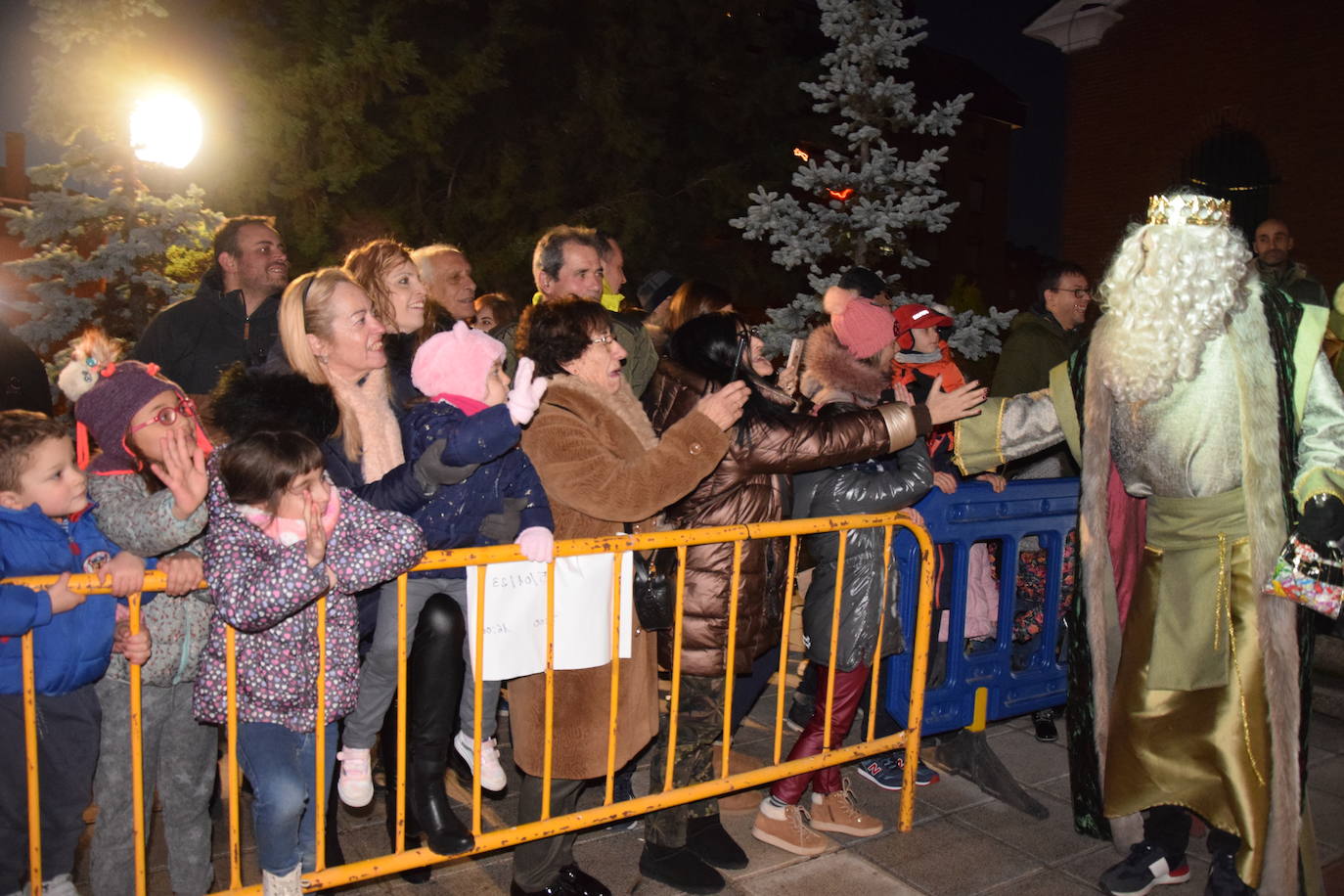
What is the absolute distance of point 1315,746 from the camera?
16.6 ft

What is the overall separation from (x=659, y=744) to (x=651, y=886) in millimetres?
511

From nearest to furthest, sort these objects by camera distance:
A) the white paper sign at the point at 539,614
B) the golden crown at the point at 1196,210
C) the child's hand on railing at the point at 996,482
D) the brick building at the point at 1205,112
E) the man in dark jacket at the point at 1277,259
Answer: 1. the white paper sign at the point at 539,614
2. the golden crown at the point at 1196,210
3. the child's hand on railing at the point at 996,482
4. the man in dark jacket at the point at 1277,259
5. the brick building at the point at 1205,112

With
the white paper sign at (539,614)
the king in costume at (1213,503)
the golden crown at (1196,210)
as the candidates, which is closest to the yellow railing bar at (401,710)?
the white paper sign at (539,614)

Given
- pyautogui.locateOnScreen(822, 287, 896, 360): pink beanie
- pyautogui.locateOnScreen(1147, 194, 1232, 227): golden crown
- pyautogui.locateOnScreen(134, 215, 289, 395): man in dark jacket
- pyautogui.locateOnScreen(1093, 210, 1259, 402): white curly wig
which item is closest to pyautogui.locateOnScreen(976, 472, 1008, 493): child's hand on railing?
pyautogui.locateOnScreen(822, 287, 896, 360): pink beanie

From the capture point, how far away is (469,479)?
3082 millimetres

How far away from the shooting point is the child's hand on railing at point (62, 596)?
2492 millimetres

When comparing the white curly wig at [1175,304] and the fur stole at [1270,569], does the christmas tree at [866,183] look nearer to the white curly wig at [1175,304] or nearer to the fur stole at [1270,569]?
the white curly wig at [1175,304]

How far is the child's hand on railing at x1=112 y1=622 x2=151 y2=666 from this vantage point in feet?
8.81

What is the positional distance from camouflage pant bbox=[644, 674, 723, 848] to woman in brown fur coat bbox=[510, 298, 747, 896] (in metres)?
0.25

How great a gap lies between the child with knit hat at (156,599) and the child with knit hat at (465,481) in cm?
52

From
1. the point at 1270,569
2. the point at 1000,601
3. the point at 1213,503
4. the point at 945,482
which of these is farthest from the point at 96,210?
the point at 1270,569

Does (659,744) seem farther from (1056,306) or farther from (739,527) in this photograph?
(1056,306)

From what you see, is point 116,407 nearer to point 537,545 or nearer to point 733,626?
point 537,545

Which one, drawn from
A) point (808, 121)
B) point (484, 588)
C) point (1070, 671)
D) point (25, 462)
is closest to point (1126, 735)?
point (1070, 671)
